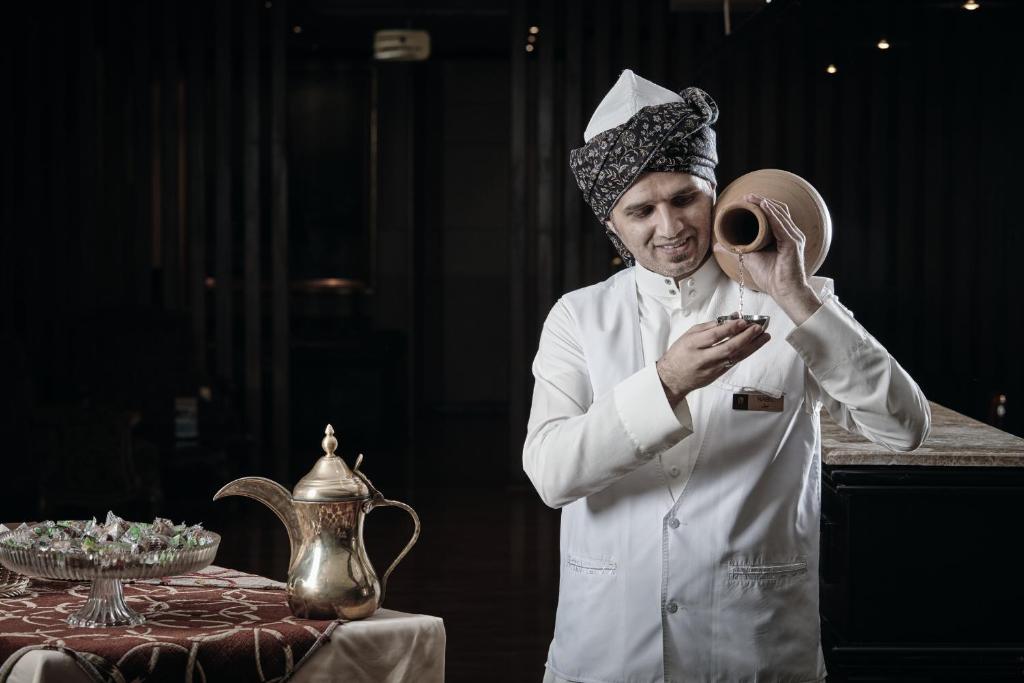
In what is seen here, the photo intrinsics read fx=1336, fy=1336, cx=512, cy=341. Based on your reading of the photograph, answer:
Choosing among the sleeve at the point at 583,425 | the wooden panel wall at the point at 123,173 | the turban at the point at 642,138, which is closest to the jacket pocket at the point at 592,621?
the sleeve at the point at 583,425

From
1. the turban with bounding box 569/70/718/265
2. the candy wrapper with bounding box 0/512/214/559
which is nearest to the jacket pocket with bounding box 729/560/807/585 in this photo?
the turban with bounding box 569/70/718/265

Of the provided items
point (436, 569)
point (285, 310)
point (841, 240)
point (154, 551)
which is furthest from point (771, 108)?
point (154, 551)

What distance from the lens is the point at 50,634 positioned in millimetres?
2014

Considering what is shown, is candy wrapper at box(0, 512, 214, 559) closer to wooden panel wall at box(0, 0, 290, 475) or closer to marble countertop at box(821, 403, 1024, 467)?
marble countertop at box(821, 403, 1024, 467)

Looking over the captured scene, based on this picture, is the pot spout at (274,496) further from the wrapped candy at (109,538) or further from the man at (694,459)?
the man at (694,459)

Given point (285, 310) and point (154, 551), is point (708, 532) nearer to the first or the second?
point (154, 551)

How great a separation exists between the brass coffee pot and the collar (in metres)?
0.54

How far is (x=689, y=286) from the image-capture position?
5.96 ft

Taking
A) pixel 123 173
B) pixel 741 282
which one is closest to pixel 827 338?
pixel 741 282

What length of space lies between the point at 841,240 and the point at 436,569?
3.23m

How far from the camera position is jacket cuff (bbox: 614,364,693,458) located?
5.35 ft

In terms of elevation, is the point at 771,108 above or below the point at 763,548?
above

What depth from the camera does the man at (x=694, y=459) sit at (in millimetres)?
1700

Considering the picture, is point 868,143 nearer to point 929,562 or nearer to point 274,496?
point 929,562
